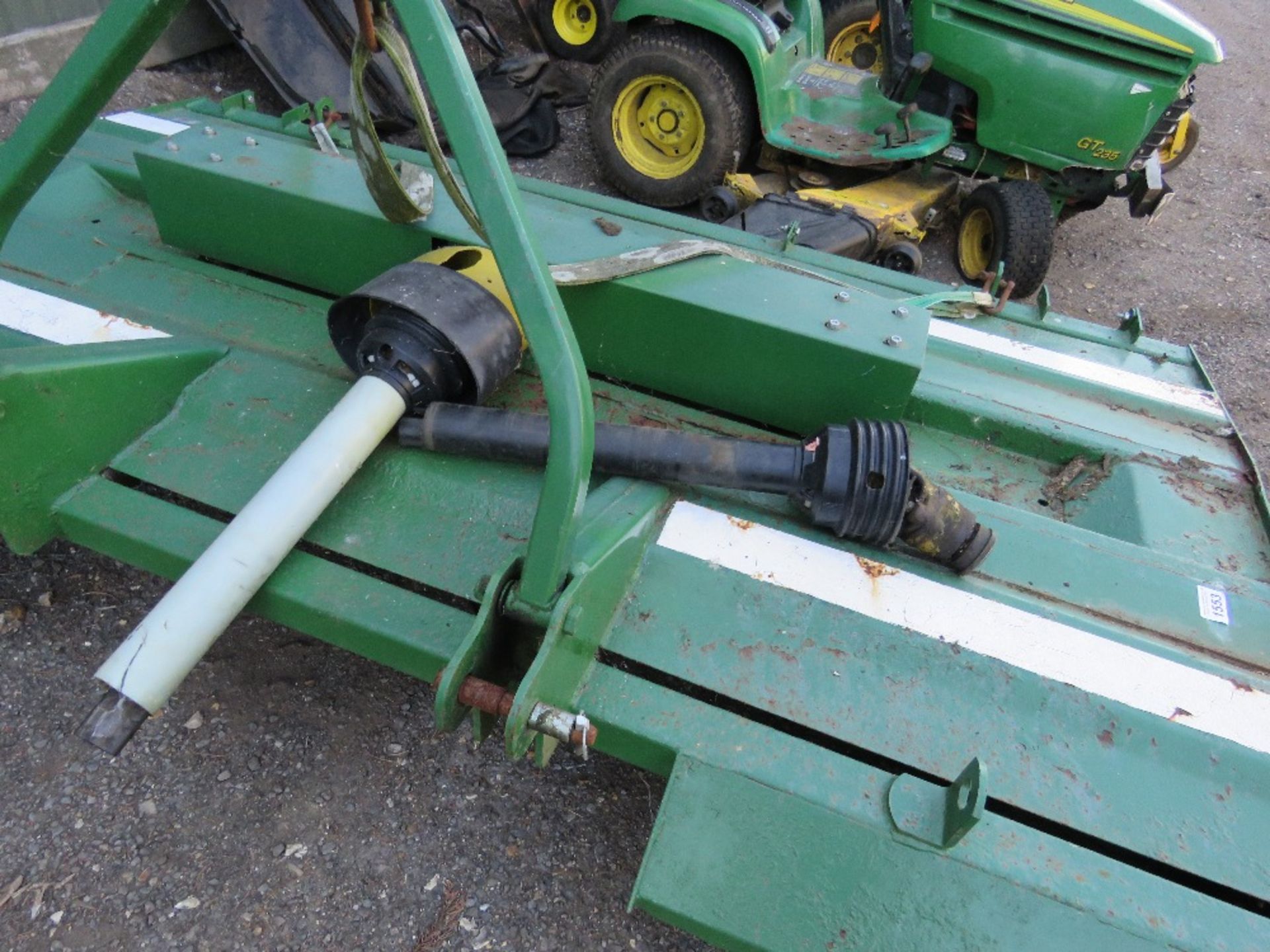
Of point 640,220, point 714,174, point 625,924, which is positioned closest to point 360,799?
point 625,924

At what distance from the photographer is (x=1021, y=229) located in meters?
3.33

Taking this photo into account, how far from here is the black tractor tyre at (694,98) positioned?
3.51m

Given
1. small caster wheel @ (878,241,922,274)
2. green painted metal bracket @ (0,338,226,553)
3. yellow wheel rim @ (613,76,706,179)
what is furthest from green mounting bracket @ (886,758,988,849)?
yellow wheel rim @ (613,76,706,179)

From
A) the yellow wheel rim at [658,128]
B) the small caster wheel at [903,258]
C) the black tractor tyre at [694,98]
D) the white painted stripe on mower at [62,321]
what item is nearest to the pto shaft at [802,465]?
the white painted stripe on mower at [62,321]

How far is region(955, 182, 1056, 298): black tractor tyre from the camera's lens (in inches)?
131

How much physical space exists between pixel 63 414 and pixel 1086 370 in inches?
86.6

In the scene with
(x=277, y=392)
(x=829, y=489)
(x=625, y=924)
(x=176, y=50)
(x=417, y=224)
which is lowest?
(x=625, y=924)

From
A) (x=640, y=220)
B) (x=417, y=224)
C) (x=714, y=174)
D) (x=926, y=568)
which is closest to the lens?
(x=926, y=568)

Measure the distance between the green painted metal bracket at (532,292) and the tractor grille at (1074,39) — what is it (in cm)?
297

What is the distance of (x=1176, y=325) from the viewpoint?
3854 mm

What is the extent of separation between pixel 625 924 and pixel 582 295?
117cm

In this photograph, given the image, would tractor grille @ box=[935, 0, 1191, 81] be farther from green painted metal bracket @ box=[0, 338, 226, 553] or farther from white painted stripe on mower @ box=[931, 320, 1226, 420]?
A: green painted metal bracket @ box=[0, 338, 226, 553]

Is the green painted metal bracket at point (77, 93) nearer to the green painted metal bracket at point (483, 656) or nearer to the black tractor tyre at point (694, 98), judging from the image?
the green painted metal bracket at point (483, 656)

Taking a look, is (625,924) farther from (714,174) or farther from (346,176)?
(714,174)
